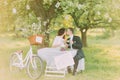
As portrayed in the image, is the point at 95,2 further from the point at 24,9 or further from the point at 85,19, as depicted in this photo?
the point at 85,19

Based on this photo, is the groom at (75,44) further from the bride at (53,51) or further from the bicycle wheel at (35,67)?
the bicycle wheel at (35,67)

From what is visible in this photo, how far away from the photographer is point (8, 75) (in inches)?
496

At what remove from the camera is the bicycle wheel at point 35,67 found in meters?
11.6

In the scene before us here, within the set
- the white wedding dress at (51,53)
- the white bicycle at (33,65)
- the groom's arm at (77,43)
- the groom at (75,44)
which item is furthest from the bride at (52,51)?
the white bicycle at (33,65)

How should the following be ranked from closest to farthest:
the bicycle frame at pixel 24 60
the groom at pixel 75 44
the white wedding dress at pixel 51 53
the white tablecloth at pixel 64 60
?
the bicycle frame at pixel 24 60 → the white tablecloth at pixel 64 60 → the white wedding dress at pixel 51 53 → the groom at pixel 75 44

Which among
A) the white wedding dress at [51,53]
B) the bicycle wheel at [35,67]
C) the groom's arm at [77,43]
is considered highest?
the groom's arm at [77,43]

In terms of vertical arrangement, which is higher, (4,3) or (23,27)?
(4,3)

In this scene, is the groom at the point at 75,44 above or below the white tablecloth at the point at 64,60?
above

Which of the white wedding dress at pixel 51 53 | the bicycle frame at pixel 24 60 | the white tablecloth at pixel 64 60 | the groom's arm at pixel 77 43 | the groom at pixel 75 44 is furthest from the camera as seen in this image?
the groom's arm at pixel 77 43

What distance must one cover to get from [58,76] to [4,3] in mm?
3595

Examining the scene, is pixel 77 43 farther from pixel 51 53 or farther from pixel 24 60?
pixel 24 60

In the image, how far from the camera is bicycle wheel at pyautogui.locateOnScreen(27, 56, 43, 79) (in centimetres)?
1162

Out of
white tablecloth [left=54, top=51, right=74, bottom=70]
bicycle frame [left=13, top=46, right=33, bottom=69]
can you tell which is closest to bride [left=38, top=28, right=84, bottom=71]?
white tablecloth [left=54, top=51, right=74, bottom=70]

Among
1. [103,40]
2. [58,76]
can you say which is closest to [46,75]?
[58,76]
